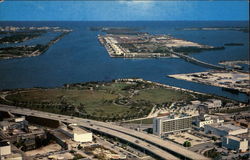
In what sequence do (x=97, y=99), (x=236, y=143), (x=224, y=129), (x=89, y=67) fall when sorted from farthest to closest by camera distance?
(x=89, y=67), (x=97, y=99), (x=224, y=129), (x=236, y=143)

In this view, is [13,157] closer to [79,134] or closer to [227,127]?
[79,134]

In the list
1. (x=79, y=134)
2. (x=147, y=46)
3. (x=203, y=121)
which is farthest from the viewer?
(x=147, y=46)

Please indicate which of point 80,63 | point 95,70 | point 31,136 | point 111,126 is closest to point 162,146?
point 111,126

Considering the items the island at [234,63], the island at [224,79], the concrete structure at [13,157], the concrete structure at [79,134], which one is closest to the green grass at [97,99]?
the concrete structure at [79,134]

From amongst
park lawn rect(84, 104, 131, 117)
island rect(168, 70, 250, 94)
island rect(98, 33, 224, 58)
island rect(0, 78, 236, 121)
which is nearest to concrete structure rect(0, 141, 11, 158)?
island rect(0, 78, 236, 121)

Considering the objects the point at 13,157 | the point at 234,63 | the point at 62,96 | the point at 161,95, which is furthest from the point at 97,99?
the point at 234,63

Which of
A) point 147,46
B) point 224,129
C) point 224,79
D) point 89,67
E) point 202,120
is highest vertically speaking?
point 147,46

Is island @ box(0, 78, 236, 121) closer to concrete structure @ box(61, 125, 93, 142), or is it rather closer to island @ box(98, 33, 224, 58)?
concrete structure @ box(61, 125, 93, 142)

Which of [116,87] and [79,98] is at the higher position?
[116,87]

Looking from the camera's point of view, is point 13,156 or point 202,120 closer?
point 13,156
